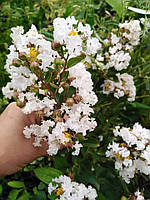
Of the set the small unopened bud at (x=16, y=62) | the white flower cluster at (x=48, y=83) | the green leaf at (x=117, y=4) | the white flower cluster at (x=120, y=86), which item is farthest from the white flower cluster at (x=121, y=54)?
the small unopened bud at (x=16, y=62)

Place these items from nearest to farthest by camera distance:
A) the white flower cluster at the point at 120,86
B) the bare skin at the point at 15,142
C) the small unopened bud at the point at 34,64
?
the small unopened bud at the point at 34,64 < the bare skin at the point at 15,142 < the white flower cluster at the point at 120,86

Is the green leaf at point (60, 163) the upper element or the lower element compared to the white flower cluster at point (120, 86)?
lower

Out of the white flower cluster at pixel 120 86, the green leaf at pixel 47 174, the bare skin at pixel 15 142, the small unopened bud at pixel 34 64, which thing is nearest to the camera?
the small unopened bud at pixel 34 64

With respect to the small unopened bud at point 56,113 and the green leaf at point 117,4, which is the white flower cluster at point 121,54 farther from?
the small unopened bud at point 56,113

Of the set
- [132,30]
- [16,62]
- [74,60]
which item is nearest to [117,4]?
[132,30]

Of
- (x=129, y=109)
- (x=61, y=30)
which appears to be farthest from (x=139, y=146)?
(x=129, y=109)

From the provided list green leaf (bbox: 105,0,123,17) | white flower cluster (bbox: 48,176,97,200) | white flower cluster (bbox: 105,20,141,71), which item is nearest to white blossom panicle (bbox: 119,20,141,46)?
white flower cluster (bbox: 105,20,141,71)
